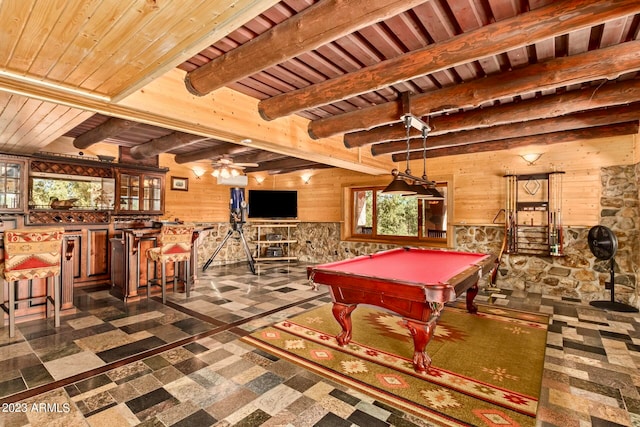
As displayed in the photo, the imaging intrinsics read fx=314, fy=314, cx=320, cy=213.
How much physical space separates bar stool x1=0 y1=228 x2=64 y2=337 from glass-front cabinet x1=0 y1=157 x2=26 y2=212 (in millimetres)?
2129

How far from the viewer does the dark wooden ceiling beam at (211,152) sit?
5784 millimetres

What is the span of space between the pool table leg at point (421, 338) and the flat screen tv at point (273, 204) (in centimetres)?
631

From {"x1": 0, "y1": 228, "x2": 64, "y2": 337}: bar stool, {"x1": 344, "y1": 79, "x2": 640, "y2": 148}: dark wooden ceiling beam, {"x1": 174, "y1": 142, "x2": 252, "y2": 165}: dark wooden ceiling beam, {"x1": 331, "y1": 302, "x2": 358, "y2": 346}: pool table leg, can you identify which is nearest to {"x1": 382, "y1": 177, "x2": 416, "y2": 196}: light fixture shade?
{"x1": 331, "y1": 302, "x2": 358, "y2": 346}: pool table leg

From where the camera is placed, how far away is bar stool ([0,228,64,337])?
337 centimetres

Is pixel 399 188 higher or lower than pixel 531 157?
lower

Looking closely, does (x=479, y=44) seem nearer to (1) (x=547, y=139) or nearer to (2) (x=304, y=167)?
(1) (x=547, y=139)

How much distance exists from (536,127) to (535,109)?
944 millimetres

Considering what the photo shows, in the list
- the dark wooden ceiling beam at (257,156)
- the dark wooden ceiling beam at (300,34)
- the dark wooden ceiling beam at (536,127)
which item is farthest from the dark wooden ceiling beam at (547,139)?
the dark wooden ceiling beam at (300,34)

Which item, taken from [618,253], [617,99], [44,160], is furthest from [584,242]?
[44,160]

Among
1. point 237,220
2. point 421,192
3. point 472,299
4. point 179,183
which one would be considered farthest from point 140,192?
point 472,299

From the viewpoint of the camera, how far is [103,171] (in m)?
6.05

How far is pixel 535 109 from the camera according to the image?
3.69 m

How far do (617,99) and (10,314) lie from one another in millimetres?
6803

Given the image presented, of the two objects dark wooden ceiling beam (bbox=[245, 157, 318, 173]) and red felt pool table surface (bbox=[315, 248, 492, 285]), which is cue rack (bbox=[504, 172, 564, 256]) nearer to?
red felt pool table surface (bbox=[315, 248, 492, 285])
